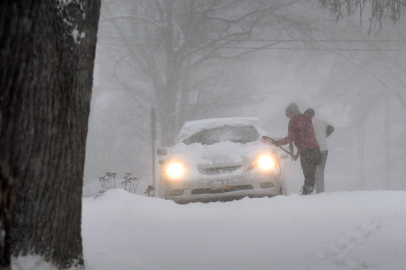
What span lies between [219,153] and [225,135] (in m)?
1.21

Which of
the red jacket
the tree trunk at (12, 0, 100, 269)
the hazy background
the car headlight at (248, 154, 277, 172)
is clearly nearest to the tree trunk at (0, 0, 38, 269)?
the tree trunk at (12, 0, 100, 269)

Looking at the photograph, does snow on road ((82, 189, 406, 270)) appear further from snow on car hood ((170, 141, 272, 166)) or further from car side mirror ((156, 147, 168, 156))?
car side mirror ((156, 147, 168, 156))

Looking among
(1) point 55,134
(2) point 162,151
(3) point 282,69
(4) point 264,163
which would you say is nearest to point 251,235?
(1) point 55,134

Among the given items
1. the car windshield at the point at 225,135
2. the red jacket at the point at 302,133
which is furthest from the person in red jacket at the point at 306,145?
the car windshield at the point at 225,135

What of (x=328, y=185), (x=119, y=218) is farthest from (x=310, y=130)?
→ (x=328, y=185)

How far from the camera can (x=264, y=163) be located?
7262 millimetres

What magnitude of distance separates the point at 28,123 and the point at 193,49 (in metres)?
18.7

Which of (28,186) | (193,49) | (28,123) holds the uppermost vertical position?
(193,49)

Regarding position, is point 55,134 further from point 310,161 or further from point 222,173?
point 310,161

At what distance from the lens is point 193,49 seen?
2117 cm

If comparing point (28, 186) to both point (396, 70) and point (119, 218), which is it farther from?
point (396, 70)

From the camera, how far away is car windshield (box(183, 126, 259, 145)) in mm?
8430

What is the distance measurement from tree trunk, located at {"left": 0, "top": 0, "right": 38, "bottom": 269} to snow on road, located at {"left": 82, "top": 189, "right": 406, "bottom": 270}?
1.35m

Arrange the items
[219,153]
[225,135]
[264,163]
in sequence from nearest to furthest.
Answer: [264,163], [219,153], [225,135]
